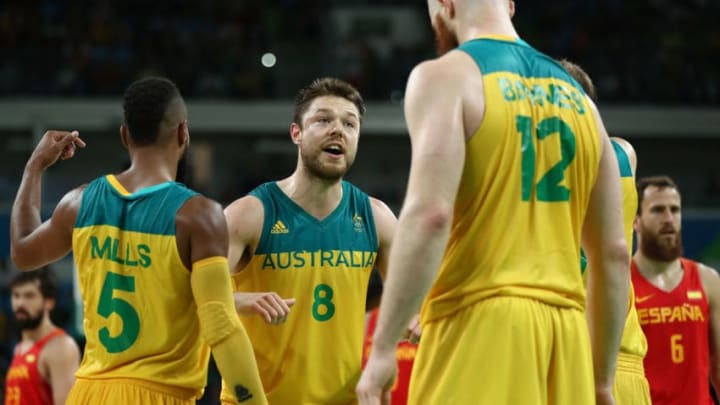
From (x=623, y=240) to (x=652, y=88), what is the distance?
1790 centimetres

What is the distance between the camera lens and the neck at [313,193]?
5676 mm

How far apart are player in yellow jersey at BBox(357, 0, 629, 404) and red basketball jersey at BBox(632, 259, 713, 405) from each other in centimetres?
369

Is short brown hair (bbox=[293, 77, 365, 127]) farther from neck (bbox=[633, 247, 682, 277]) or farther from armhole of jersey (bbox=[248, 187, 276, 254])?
neck (bbox=[633, 247, 682, 277])

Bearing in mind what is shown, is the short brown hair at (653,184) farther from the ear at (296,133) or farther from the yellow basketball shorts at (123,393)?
the yellow basketball shorts at (123,393)

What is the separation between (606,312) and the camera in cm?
387

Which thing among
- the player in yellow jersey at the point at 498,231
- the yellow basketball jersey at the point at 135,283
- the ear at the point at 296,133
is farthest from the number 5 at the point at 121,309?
the ear at the point at 296,133

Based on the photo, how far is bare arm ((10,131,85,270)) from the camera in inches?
185

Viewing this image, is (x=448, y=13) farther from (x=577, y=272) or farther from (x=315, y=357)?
(x=315, y=357)

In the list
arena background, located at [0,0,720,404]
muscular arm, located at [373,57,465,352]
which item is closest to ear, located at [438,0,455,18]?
muscular arm, located at [373,57,465,352]

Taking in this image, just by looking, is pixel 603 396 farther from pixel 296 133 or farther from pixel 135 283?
pixel 296 133

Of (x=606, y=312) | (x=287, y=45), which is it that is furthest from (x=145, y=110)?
(x=287, y=45)

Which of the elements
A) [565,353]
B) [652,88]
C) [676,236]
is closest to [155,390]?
[565,353]

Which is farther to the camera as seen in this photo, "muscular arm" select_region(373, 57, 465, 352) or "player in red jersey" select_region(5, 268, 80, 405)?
"player in red jersey" select_region(5, 268, 80, 405)

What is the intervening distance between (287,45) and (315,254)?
16.2 metres
